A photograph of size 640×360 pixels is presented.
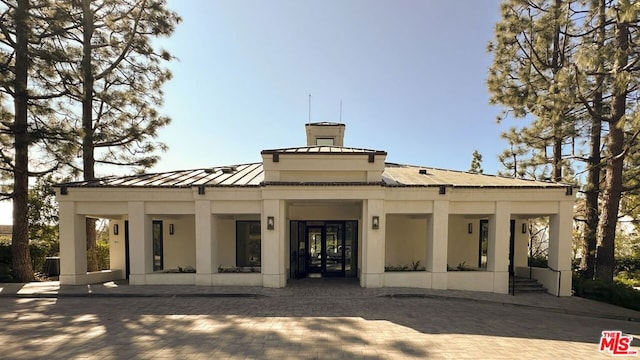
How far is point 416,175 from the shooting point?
13570mm

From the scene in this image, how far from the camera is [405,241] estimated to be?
45.3ft

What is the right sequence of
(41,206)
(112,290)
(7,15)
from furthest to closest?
(41,206), (7,15), (112,290)

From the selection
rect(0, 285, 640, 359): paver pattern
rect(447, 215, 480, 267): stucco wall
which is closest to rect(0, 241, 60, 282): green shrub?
rect(0, 285, 640, 359): paver pattern

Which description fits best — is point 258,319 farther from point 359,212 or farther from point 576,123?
point 576,123

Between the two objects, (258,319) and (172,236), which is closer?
(258,319)

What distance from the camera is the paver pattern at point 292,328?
5.99 metres

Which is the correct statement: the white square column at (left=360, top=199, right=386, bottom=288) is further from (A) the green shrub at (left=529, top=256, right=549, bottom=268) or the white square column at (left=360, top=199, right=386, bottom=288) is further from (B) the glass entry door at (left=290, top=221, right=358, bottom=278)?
(A) the green shrub at (left=529, top=256, right=549, bottom=268)

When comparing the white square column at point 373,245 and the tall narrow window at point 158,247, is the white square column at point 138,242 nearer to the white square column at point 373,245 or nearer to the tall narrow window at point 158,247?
the tall narrow window at point 158,247

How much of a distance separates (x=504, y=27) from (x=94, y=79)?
18782mm

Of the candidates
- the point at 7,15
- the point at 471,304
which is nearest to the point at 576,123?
the point at 471,304

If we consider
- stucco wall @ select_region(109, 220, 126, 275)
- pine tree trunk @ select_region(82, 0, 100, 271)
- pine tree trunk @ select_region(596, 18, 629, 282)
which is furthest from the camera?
stucco wall @ select_region(109, 220, 126, 275)

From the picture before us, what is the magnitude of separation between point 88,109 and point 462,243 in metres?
18.2

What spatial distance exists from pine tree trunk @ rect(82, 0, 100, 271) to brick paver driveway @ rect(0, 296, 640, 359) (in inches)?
201

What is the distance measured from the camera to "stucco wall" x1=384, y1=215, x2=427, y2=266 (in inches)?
541
